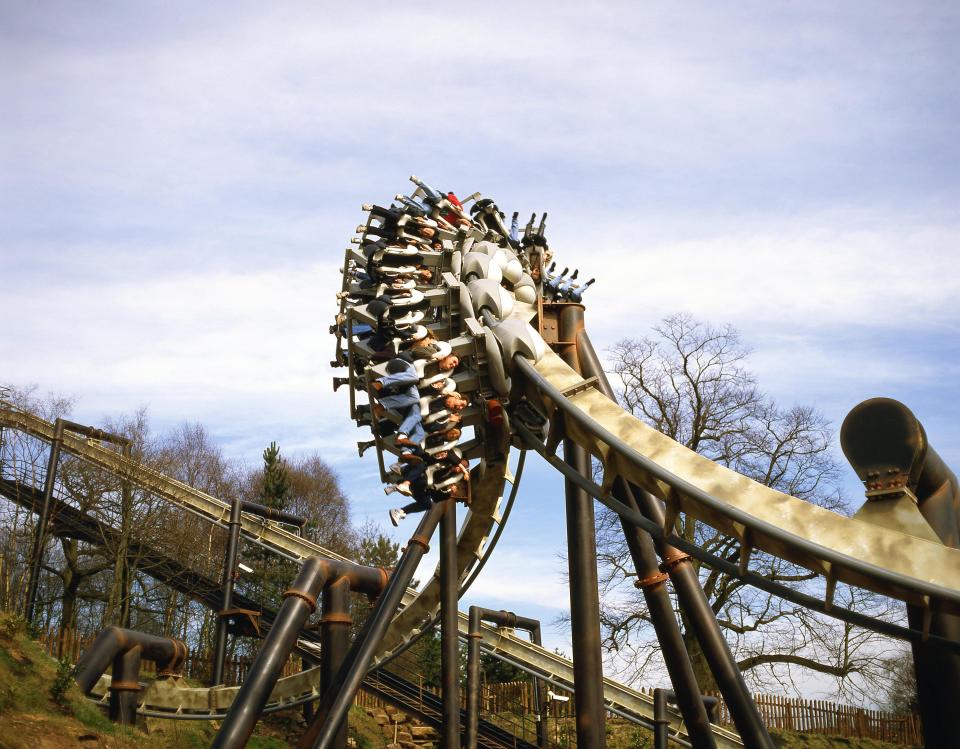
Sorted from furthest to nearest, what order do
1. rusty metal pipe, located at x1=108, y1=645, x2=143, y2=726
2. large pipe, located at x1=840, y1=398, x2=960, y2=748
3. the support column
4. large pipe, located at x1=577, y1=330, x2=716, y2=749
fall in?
1. rusty metal pipe, located at x1=108, y1=645, x2=143, y2=726
2. the support column
3. large pipe, located at x1=577, y1=330, x2=716, y2=749
4. large pipe, located at x1=840, y1=398, x2=960, y2=748

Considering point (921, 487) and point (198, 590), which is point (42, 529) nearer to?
point (198, 590)

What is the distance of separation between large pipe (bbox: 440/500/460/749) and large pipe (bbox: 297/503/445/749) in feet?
0.63

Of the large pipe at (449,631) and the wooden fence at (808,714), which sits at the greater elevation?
the large pipe at (449,631)

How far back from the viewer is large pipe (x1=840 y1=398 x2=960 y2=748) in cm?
488

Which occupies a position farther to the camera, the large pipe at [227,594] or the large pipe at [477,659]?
the large pipe at [227,594]

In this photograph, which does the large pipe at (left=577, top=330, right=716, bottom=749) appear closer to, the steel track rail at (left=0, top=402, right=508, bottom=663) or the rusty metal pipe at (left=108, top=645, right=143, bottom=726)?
the steel track rail at (left=0, top=402, right=508, bottom=663)

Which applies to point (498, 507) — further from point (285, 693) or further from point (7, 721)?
point (285, 693)

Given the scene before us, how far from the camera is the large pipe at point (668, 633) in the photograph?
6895mm

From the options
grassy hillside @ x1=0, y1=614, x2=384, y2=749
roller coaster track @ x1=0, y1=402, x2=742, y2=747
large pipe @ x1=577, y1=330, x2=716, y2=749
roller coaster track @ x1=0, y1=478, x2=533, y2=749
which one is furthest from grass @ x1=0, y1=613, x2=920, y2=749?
large pipe @ x1=577, y1=330, x2=716, y2=749

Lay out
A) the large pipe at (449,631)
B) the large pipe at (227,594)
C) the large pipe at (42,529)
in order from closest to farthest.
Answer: the large pipe at (449,631), the large pipe at (227,594), the large pipe at (42,529)

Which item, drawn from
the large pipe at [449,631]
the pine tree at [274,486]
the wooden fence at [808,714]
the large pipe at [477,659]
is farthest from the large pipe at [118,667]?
the pine tree at [274,486]

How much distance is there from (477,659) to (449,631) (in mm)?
4111

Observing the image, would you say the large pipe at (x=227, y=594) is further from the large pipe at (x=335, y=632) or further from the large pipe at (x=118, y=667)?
the large pipe at (x=335, y=632)

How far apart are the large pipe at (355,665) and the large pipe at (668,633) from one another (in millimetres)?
1571
